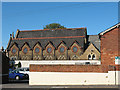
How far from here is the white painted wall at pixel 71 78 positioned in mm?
21434

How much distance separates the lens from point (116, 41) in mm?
22062

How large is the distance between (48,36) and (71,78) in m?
36.9

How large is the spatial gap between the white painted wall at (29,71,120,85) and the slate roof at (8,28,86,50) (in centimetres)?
3112

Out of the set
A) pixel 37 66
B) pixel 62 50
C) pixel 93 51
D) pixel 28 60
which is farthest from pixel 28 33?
pixel 37 66

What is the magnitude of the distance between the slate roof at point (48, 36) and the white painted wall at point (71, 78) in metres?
31.1

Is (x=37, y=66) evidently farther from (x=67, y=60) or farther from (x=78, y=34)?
(x=78, y=34)

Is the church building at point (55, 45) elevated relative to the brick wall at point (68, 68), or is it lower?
elevated

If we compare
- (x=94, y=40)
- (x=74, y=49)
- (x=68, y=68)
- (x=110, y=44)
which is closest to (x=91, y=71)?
(x=68, y=68)

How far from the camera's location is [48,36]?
58.1m

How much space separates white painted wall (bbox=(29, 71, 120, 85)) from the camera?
21.4 metres

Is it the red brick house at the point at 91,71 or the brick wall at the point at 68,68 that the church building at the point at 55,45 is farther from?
the brick wall at the point at 68,68

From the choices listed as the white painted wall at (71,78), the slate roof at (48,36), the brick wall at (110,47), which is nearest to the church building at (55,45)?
the slate roof at (48,36)

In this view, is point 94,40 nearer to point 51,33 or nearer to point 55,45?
point 55,45

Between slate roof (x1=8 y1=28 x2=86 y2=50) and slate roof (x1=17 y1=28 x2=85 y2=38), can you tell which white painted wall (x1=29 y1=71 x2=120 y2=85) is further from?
slate roof (x1=17 y1=28 x2=85 y2=38)
